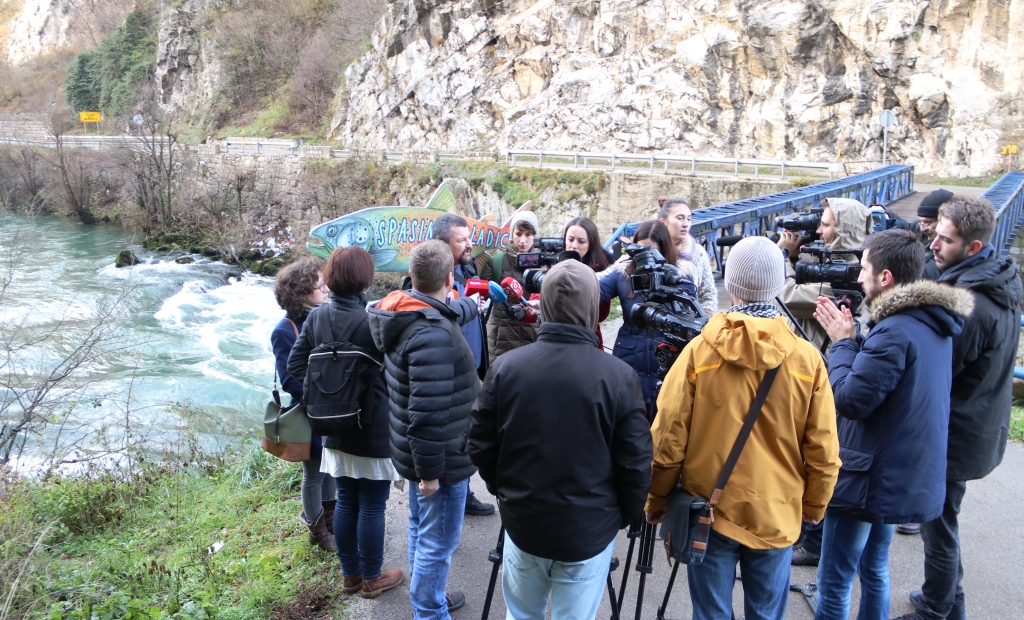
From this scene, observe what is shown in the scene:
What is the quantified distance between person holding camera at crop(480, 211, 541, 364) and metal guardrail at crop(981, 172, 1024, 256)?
18.8ft

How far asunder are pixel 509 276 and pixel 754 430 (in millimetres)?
2227

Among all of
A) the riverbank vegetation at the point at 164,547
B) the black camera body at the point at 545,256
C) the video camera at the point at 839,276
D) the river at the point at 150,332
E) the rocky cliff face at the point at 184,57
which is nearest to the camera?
the video camera at the point at 839,276

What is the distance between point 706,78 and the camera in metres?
24.8

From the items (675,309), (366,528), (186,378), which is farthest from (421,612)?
(186,378)

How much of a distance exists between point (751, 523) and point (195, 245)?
79.7 feet

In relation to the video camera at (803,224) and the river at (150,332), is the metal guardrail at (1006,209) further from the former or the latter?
the river at (150,332)

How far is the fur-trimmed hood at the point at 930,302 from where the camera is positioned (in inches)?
94.7

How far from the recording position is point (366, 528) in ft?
10.2

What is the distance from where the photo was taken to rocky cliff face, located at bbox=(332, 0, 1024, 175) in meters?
20.7

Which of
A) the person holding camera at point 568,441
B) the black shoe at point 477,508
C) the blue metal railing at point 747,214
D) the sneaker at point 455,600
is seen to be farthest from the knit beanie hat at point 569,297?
the blue metal railing at point 747,214

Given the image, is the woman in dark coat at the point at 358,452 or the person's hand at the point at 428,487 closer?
the person's hand at the point at 428,487

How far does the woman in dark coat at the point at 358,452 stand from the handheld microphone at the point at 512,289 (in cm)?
62

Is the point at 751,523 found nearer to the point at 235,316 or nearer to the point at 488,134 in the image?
the point at 235,316

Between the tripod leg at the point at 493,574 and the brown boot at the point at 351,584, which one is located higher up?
the tripod leg at the point at 493,574
